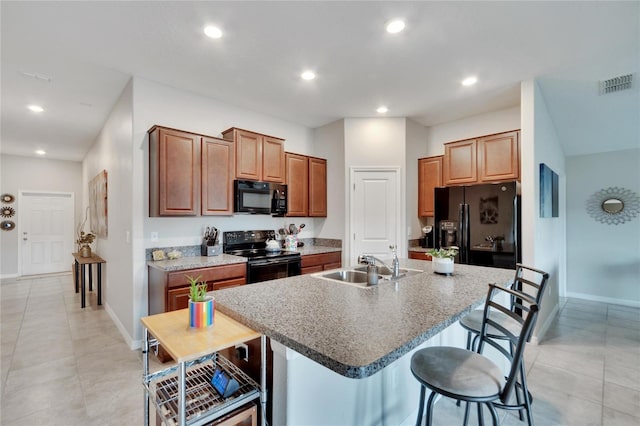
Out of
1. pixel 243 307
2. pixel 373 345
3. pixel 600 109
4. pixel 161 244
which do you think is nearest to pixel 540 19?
pixel 600 109

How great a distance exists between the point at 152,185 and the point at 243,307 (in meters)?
2.29

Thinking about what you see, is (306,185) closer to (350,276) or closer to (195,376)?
(350,276)

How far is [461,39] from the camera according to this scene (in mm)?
2469

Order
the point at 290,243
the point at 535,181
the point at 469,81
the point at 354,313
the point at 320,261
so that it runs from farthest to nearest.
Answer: the point at 290,243 < the point at 320,261 < the point at 469,81 < the point at 535,181 < the point at 354,313

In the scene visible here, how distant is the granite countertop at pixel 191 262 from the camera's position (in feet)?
8.95

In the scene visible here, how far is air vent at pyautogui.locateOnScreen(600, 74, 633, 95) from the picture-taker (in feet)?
9.98

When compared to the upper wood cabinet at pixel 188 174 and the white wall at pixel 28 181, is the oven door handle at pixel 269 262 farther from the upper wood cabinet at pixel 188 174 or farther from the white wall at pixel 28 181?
the white wall at pixel 28 181

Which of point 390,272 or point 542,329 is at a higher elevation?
point 390,272

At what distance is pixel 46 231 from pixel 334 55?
815 centimetres

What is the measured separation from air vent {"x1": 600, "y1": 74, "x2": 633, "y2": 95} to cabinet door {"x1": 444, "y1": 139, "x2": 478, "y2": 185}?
1.33 meters

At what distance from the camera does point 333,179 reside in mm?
4660

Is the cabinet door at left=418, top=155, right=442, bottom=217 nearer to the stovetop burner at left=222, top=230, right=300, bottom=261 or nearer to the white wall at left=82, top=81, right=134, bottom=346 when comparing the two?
the stovetop burner at left=222, top=230, right=300, bottom=261

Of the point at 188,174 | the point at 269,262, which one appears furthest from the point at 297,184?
the point at 188,174

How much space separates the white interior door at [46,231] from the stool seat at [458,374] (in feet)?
29.2
